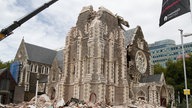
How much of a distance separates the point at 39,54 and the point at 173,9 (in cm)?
5348

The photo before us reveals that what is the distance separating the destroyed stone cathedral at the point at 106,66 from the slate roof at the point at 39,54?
45.4ft

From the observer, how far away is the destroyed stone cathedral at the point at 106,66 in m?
37.2

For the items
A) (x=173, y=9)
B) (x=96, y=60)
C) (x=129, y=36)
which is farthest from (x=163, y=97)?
(x=173, y=9)

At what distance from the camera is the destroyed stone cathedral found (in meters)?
37.2

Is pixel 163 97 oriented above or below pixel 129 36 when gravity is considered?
below

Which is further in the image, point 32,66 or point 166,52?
point 166,52

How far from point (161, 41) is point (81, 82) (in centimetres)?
14478

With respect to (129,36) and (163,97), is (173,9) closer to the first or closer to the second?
(163,97)

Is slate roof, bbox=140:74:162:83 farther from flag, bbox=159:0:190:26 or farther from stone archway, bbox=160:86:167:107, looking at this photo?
flag, bbox=159:0:190:26

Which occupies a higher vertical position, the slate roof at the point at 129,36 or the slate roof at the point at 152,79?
the slate roof at the point at 129,36

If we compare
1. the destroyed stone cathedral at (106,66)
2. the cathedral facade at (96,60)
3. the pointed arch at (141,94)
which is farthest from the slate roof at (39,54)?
the pointed arch at (141,94)

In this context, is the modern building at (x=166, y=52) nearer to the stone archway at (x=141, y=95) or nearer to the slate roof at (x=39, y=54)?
the slate roof at (x=39, y=54)

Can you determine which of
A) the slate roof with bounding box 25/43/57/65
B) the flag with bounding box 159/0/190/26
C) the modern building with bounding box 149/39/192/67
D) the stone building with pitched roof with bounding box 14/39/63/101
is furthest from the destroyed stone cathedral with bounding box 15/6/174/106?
the modern building with bounding box 149/39/192/67

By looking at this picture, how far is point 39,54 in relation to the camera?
62.4 meters
